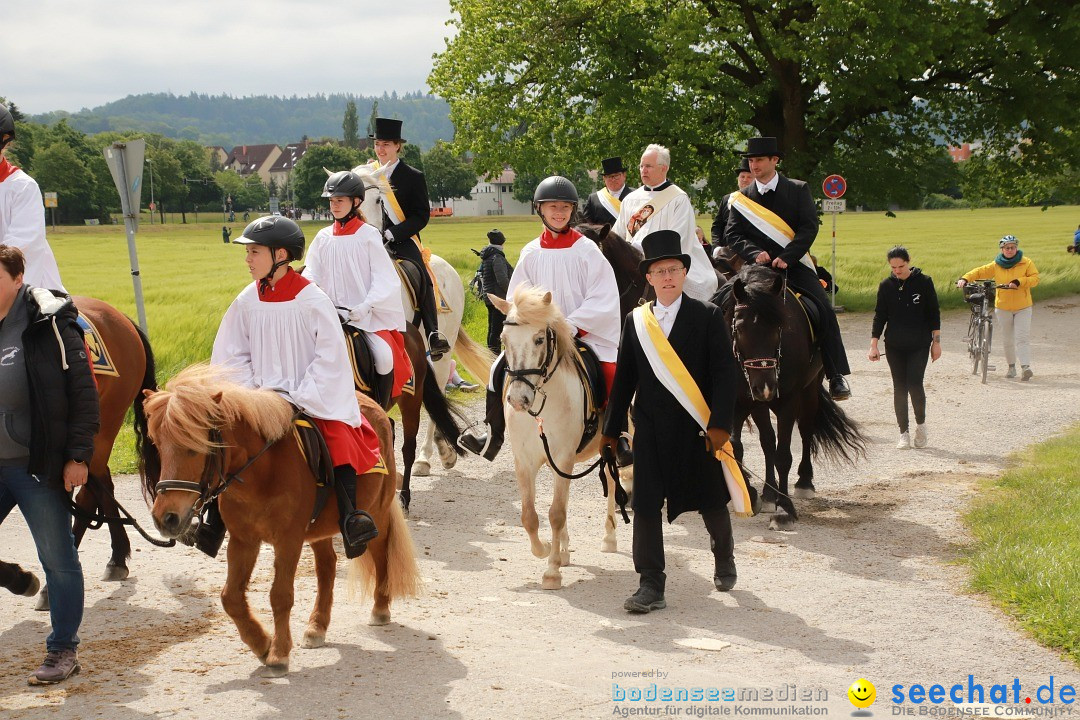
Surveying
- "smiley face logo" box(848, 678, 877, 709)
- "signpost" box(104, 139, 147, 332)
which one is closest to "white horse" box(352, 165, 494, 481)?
"signpost" box(104, 139, 147, 332)

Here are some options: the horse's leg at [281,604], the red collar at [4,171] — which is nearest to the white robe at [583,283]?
the horse's leg at [281,604]

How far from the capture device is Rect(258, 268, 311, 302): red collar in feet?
21.2

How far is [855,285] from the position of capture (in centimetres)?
3375

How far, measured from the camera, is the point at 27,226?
7715mm

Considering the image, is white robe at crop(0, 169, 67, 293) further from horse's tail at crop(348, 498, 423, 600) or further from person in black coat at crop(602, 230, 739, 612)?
person in black coat at crop(602, 230, 739, 612)

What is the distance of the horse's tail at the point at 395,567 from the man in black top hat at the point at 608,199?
5871 mm

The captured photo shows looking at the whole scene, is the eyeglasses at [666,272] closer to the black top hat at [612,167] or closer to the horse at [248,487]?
the horse at [248,487]

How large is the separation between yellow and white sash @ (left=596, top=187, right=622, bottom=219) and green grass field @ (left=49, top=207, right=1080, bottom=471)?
230 inches

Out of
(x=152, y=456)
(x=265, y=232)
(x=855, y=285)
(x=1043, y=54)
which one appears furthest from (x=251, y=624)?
(x=855, y=285)

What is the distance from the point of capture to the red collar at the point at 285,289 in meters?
6.47

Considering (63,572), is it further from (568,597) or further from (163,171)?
(163,171)

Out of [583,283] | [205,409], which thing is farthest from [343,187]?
[205,409]

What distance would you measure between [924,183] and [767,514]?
20324 millimetres

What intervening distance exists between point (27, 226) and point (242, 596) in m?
3.39
